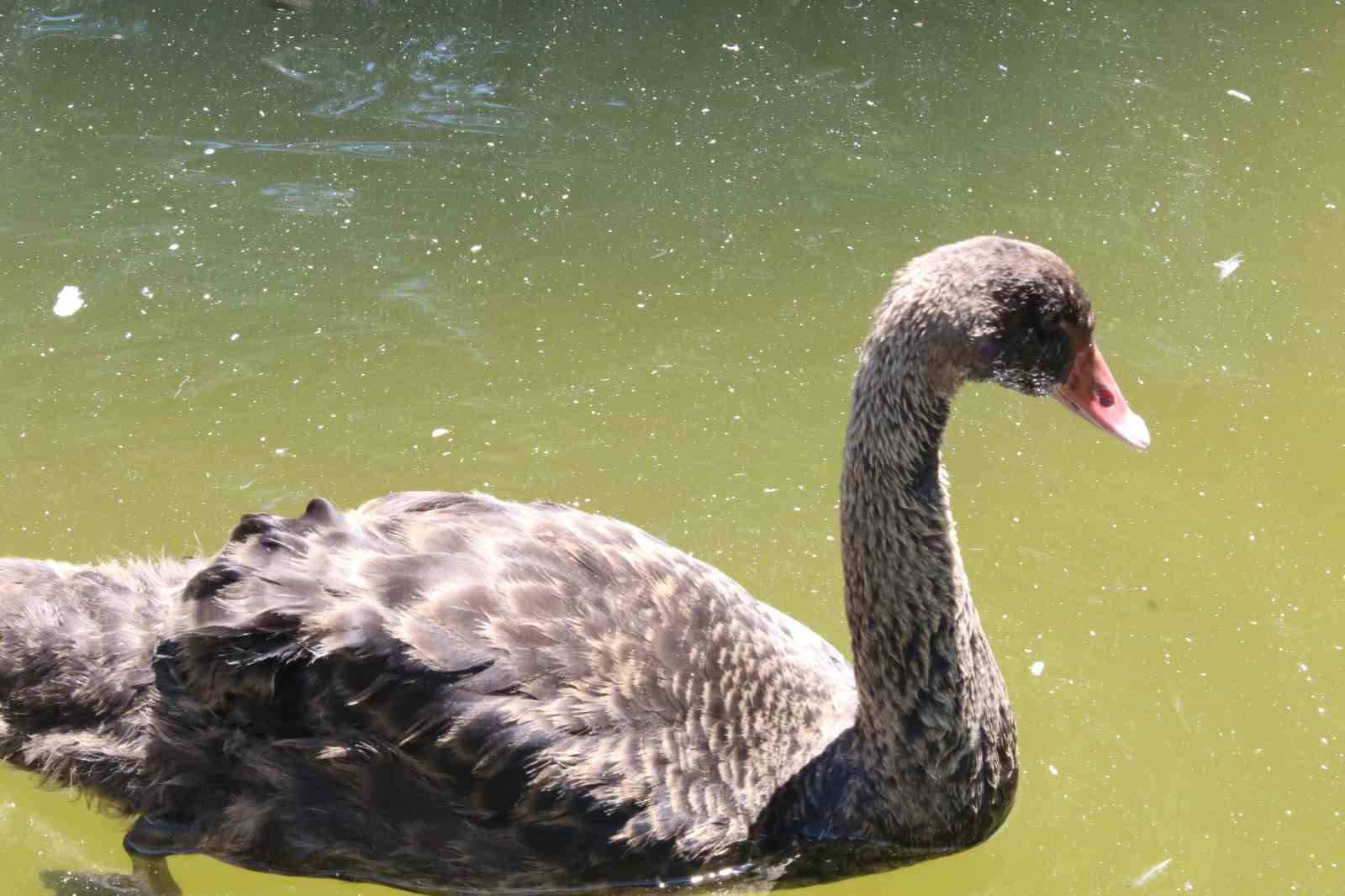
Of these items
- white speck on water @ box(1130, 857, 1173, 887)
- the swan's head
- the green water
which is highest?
the swan's head

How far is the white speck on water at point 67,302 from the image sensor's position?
19.0ft

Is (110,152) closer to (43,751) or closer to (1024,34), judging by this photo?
(43,751)

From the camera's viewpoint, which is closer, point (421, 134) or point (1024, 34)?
point (421, 134)

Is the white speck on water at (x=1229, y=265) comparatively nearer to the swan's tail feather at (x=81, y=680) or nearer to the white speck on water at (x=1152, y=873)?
the white speck on water at (x=1152, y=873)

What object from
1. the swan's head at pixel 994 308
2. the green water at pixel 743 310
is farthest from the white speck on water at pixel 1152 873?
the swan's head at pixel 994 308

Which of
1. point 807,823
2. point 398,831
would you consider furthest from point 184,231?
point 807,823

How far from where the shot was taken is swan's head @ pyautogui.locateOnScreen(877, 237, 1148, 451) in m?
3.43

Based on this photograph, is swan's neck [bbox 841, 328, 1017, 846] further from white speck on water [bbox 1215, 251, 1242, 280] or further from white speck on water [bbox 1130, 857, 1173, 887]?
white speck on water [bbox 1215, 251, 1242, 280]

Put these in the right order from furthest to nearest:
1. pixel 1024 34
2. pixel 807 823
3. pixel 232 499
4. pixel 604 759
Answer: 1. pixel 1024 34
2. pixel 232 499
3. pixel 807 823
4. pixel 604 759

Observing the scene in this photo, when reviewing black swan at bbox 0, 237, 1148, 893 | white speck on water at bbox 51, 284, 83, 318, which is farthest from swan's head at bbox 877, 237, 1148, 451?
white speck on water at bbox 51, 284, 83, 318

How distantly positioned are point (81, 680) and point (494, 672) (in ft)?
3.68

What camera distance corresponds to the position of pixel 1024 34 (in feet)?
25.9

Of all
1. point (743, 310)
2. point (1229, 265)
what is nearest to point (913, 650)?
point (743, 310)

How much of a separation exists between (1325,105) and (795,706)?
5.03 m
